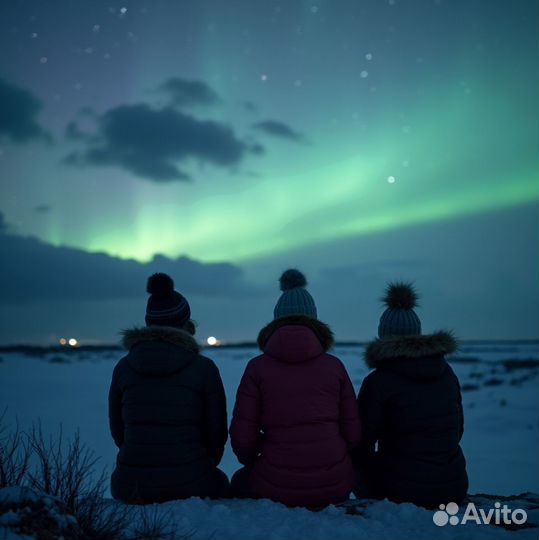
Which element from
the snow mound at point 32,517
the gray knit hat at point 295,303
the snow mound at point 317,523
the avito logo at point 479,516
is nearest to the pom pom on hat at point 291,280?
the gray knit hat at point 295,303

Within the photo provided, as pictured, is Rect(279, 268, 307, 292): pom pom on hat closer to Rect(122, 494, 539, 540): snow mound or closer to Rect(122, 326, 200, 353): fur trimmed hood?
Rect(122, 326, 200, 353): fur trimmed hood

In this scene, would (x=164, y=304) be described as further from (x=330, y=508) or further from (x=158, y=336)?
(x=330, y=508)

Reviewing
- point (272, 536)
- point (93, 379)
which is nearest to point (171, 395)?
point (272, 536)

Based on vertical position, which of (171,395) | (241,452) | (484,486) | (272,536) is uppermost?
(171,395)

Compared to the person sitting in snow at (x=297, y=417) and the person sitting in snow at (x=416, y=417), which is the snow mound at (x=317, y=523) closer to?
the person sitting in snow at (x=297, y=417)

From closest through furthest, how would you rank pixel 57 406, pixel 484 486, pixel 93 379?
pixel 484 486 → pixel 57 406 → pixel 93 379

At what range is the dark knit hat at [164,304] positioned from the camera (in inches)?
174

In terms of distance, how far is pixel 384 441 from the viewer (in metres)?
4.24

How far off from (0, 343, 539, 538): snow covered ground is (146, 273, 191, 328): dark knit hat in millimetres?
1505

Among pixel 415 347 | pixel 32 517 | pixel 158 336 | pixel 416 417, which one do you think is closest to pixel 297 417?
pixel 416 417

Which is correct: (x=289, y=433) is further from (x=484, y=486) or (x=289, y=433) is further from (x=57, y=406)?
(x=57, y=406)

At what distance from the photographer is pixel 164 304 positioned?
14.7 ft

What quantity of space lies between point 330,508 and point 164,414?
1.46 metres

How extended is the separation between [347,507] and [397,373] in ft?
3.67
